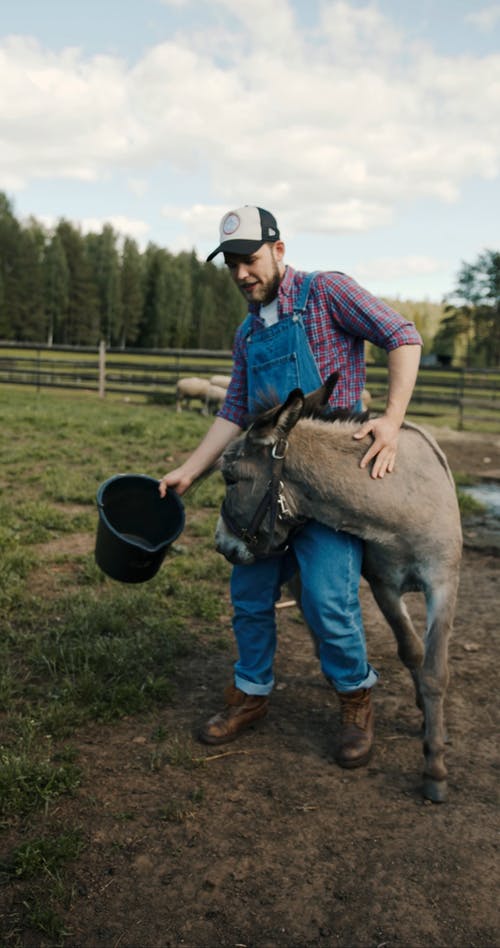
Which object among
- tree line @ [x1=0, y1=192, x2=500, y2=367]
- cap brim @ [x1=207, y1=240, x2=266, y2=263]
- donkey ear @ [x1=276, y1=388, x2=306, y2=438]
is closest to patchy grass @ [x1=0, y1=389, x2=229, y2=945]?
donkey ear @ [x1=276, y1=388, x2=306, y2=438]

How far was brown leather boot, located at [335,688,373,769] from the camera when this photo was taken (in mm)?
3223

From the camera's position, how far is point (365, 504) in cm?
308

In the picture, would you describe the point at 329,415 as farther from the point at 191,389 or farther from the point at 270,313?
the point at 191,389

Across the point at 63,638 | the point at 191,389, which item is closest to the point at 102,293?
the point at 191,389

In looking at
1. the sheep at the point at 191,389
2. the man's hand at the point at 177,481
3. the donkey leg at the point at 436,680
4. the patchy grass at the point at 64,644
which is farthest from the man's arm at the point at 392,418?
the sheep at the point at 191,389

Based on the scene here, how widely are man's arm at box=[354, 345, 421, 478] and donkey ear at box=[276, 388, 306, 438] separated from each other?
27cm

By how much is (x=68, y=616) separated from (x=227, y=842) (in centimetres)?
229

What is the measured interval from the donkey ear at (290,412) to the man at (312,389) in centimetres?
24

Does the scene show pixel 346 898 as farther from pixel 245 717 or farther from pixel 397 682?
pixel 397 682

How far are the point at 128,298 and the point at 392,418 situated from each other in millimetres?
74162

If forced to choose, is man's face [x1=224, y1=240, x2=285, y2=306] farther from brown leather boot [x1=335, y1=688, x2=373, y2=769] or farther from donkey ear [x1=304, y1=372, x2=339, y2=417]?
brown leather boot [x1=335, y1=688, x2=373, y2=769]

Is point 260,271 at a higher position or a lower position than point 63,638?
higher

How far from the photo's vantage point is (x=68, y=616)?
4.66m

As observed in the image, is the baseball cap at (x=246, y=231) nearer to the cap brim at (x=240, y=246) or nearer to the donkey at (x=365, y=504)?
the cap brim at (x=240, y=246)
